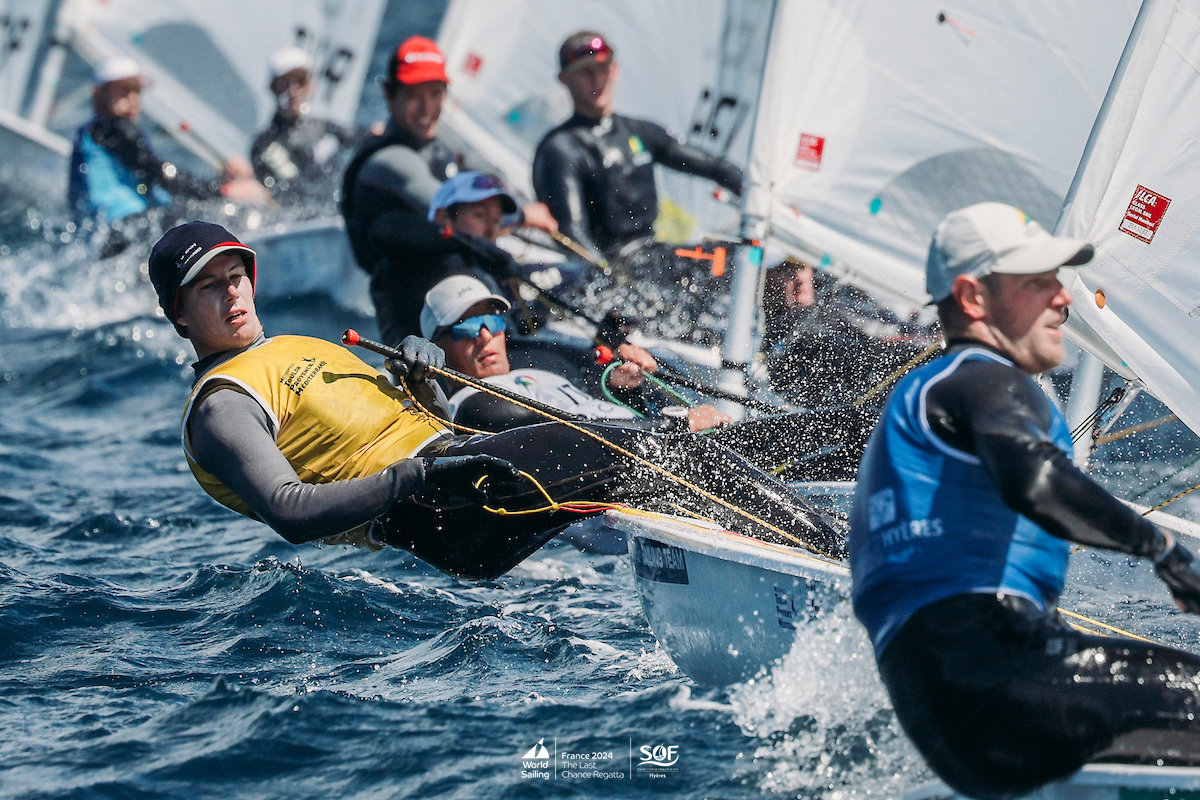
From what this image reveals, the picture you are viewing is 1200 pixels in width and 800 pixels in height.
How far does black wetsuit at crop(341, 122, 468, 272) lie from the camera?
17.4 feet

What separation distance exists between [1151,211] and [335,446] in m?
1.94

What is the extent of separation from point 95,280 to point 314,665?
5.65 meters

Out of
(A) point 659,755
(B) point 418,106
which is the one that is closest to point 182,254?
(A) point 659,755

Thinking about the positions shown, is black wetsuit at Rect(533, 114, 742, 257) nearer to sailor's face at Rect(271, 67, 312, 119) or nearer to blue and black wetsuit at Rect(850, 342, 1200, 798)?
sailor's face at Rect(271, 67, 312, 119)

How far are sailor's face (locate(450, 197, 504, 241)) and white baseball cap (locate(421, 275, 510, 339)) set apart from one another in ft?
2.63

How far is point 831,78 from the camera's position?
439 cm

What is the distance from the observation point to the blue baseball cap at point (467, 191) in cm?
462

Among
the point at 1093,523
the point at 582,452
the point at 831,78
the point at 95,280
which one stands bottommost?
the point at 95,280

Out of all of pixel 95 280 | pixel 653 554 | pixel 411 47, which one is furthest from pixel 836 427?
pixel 95 280

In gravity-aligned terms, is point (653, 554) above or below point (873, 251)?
below

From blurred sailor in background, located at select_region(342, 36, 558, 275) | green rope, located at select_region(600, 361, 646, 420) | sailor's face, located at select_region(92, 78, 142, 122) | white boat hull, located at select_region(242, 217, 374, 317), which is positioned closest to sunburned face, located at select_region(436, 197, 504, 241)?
blurred sailor in background, located at select_region(342, 36, 558, 275)

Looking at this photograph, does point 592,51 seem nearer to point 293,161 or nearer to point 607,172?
point 607,172

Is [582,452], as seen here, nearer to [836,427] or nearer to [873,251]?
[836,427]

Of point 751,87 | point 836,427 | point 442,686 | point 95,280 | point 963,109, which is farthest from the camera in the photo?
point 95,280
